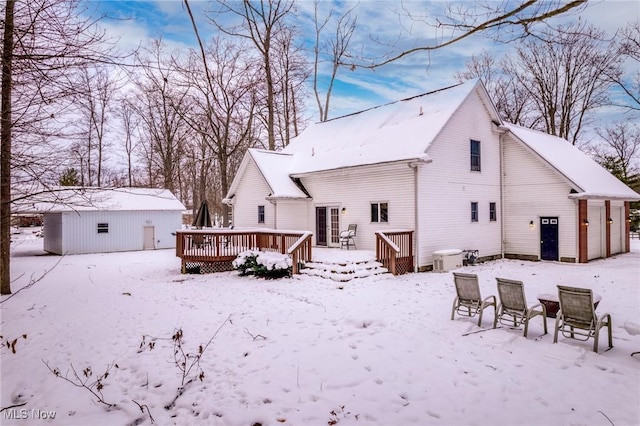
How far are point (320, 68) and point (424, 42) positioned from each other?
26042mm

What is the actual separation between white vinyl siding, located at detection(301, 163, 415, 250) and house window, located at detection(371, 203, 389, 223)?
14 cm

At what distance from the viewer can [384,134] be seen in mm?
16469

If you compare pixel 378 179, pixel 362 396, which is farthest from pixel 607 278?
pixel 362 396

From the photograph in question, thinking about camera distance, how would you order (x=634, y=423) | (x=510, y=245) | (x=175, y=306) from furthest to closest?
(x=510, y=245) → (x=175, y=306) → (x=634, y=423)

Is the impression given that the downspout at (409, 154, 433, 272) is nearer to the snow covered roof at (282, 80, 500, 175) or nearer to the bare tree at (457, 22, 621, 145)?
the snow covered roof at (282, 80, 500, 175)

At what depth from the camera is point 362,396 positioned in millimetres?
4680

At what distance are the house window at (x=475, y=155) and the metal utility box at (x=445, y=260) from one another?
447 cm

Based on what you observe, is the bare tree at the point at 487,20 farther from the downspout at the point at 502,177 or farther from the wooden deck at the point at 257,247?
the downspout at the point at 502,177

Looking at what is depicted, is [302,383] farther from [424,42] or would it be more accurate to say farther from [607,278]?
[607,278]

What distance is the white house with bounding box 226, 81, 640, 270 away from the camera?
1435 centimetres

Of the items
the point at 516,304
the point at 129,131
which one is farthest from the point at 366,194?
the point at 129,131

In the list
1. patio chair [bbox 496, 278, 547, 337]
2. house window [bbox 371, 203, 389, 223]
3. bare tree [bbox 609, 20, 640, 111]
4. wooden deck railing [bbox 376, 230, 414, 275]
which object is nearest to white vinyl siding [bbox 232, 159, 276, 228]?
house window [bbox 371, 203, 389, 223]

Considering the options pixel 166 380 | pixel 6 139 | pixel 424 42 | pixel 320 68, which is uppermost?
pixel 320 68
